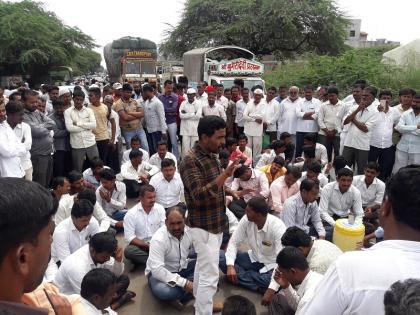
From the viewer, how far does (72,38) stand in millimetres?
28719

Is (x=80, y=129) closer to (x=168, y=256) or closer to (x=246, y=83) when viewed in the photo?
(x=168, y=256)

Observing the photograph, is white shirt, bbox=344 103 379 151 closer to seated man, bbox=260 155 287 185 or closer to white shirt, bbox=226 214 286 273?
seated man, bbox=260 155 287 185

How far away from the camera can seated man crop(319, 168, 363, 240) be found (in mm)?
4777

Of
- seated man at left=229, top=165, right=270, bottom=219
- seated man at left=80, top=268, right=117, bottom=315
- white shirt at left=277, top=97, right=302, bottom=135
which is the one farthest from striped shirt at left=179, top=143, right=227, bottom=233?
white shirt at left=277, top=97, right=302, bottom=135

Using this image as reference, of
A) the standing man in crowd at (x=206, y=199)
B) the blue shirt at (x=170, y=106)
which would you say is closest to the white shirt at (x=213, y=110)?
the blue shirt at (x=170, y=106)

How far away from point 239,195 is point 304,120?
8.13ft

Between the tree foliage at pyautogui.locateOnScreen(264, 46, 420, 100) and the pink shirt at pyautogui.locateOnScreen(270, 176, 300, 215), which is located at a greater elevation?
the tree foliage at pyautogui.locateOnScreen(264, 46, 420, 100)

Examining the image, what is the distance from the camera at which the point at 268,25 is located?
79.0ft

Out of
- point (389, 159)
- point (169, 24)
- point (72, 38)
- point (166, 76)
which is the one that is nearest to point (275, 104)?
point (389, 159)

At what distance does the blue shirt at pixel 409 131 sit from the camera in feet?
19.1

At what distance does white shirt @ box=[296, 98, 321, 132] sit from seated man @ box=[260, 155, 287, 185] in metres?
1.60

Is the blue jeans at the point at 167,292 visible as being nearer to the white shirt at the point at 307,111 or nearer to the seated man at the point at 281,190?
the seated man at the point at 281,190

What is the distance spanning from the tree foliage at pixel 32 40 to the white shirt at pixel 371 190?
24.2 meters

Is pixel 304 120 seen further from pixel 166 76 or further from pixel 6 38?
pixel 6 38
